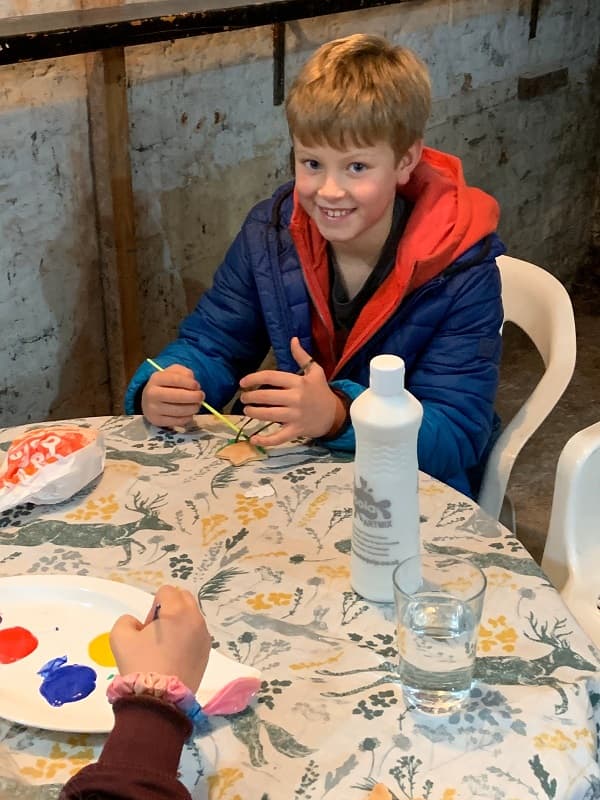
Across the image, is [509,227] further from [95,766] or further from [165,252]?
[95,766]

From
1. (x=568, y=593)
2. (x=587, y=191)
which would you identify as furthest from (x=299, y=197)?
(x=587, y=191)

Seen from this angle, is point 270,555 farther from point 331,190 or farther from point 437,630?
point 331,190

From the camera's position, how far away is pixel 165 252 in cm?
237

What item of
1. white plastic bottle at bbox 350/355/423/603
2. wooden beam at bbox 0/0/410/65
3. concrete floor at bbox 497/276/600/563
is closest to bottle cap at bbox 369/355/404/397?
white plastic bottle at bbox 350/355/423/603

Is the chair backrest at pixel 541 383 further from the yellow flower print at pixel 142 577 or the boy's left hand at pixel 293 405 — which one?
the yellow flower print at pixel 142 577

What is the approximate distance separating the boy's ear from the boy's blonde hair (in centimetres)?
3

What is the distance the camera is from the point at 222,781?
2.93 feet

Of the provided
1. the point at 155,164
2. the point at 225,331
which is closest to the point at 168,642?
the point at 225,331

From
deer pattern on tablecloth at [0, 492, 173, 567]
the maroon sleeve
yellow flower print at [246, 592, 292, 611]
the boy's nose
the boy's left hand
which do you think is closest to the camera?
the maroon sleeve

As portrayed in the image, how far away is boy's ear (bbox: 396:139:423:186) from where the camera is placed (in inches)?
60.8

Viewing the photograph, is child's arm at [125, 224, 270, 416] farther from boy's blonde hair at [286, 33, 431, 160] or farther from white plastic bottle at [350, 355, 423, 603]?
white plastic bottle at [350, 355, 423, 603]

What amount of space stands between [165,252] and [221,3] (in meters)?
0.59

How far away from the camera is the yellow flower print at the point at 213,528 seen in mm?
1220

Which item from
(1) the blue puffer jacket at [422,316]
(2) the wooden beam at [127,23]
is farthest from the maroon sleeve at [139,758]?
(2) the wooden beam at [127,23]
